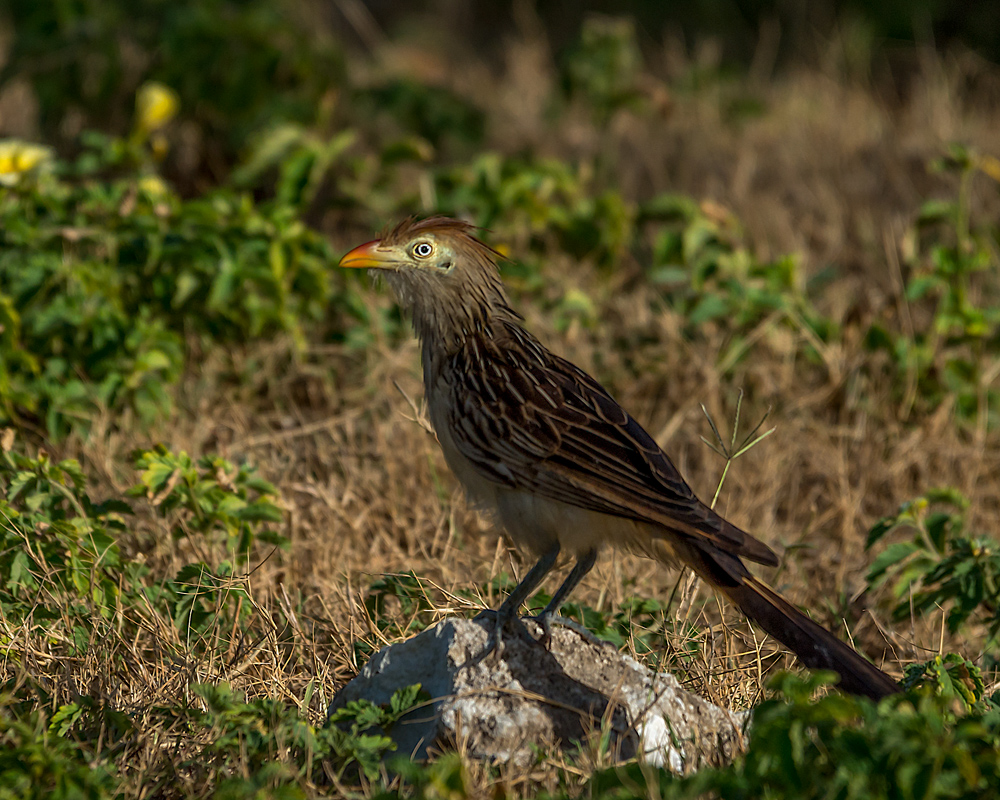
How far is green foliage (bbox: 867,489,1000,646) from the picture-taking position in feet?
12.6

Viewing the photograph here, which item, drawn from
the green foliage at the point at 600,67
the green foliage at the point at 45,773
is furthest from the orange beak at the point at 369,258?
the green foliage at the point at 600,67

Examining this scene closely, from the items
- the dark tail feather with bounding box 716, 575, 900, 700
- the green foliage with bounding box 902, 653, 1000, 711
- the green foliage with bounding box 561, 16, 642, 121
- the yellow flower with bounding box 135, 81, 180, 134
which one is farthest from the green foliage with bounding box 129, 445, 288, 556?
the green foliage with bounding box 561, 16, 642, 121

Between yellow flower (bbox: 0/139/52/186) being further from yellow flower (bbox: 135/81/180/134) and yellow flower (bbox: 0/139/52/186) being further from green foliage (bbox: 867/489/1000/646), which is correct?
green foliage (bbox: 867/489/1000/646)

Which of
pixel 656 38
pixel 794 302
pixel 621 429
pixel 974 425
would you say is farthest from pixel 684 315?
pixel 656 38

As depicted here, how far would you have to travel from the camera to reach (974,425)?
217 inches

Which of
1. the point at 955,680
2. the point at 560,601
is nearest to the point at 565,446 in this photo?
the point at 560,601

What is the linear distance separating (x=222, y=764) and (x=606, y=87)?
6.22 metres

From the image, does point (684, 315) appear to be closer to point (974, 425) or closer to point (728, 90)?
point (974, 425)

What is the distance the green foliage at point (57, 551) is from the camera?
11.7ft

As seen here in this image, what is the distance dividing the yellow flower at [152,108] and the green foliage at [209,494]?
112 inches

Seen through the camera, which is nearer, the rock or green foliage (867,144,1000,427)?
the rock

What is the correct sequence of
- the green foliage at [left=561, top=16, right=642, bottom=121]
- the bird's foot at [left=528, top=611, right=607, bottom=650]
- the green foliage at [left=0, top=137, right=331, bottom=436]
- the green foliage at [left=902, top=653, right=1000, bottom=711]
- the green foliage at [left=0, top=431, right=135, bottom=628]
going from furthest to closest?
the green foliage at [left=561, top=16, right=642, bottom=121]
the green foliage at [left=0, top=137, right=331, bottom=436]
the green foliage at [left=0, top=431, right=135, bottom=628]
the bird's foot at [left=528, top=611, right=607, bottom=650]
the green foliage at [left=902, top=653, right=1000, bottom=711]

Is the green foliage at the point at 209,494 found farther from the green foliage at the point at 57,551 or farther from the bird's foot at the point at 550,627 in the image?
the bird's foot at the point at 550,627

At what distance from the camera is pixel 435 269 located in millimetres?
3703
